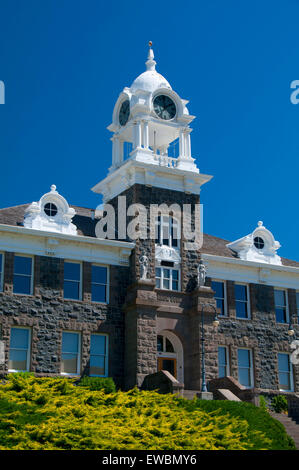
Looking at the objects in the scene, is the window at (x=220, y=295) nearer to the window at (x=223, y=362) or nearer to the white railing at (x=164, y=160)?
the window at (x=223, y=362)

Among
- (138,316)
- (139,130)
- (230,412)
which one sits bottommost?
(230,412)

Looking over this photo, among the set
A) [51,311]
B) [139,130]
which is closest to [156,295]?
[51,311]

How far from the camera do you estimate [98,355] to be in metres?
38.3

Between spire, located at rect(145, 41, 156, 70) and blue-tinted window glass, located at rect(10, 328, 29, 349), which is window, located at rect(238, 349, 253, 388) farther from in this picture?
spire, located at rect(145, 41, 156, 70)

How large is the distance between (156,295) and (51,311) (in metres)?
5.09

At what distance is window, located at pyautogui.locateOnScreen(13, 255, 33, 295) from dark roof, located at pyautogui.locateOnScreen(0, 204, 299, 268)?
1850mm

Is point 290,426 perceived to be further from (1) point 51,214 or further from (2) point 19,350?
(1) point 51,214

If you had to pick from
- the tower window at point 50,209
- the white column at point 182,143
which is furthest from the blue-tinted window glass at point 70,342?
the white column at point 182,143

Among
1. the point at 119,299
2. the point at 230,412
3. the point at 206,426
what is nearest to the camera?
the point at 206,426

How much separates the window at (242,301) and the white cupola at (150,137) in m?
5.76

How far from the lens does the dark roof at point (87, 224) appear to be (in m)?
38.8

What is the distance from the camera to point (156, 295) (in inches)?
1533

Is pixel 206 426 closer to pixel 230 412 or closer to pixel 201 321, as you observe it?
pixel 230 412

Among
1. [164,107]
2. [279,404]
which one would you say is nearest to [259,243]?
[279,404]
